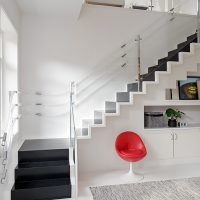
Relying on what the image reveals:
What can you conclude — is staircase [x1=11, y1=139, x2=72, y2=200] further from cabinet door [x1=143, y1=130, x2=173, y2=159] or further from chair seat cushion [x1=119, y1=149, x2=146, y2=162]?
cabinet door [x1=143, y1=130, x2=173, y2=159]

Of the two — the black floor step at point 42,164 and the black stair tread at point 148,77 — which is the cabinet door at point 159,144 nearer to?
the black stair tread at point 148,77

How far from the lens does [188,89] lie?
5285 millimetres

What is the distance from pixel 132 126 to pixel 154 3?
333 cm

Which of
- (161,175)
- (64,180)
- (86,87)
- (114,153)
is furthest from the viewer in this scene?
(86,87)

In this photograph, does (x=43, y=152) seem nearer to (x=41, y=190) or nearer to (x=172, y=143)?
(x=41, y=190)

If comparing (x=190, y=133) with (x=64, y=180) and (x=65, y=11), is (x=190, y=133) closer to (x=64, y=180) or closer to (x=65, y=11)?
(x=64, y=180)

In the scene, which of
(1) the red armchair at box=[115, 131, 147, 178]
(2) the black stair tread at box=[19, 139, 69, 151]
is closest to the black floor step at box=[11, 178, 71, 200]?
(2) the black stair tread at box=[19, 139, 69, 151]

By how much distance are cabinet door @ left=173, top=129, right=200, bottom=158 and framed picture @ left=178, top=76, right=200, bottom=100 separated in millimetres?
823

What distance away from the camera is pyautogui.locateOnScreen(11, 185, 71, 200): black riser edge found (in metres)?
3.13

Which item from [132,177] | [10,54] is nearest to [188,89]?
[132,177]

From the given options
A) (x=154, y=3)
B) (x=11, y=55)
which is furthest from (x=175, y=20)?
(x=11, y=55)

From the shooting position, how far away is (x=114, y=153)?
4504mm

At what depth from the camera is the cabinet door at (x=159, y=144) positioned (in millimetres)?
4672

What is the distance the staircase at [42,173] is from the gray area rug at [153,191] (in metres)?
0.54
